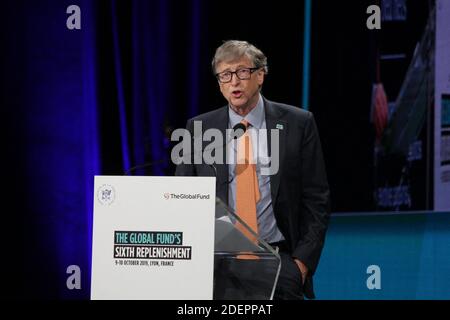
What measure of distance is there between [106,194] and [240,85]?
3.31 ft

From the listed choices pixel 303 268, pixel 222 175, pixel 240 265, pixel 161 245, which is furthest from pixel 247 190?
pixel 161 245

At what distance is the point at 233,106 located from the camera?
3.29m

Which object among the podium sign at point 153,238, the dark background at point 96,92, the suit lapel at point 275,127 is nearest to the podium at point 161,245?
the podium sign at point 153,238

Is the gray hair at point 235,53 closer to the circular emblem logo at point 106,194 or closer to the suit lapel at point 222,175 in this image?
the suit lapel at point 222,175

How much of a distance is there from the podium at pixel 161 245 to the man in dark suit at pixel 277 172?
67 centimetres

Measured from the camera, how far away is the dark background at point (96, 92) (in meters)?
4.29

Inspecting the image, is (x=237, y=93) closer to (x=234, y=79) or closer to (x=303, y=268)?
(x=234, y=79)

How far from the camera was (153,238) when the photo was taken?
2346 mm

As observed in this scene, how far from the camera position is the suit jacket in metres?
3.11

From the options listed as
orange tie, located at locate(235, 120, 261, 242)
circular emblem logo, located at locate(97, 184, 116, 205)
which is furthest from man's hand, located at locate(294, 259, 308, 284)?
circular emblem logo, located at locate(97, 184, 116, 205)

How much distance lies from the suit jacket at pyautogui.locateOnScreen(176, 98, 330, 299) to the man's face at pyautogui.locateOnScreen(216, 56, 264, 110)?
0.12 metres

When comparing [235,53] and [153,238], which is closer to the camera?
[153,238]

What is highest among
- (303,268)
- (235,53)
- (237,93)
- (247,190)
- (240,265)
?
(235,53)

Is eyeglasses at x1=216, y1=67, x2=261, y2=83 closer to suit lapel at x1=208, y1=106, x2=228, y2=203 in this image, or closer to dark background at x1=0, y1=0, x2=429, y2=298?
suit lapel at x1=208, y1=106, x2=228, y2=203
